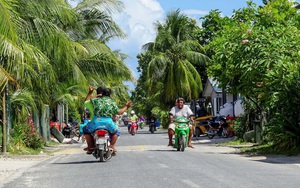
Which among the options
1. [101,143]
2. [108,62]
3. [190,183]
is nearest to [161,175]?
[190,183]

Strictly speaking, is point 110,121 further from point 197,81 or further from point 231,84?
point 197,81

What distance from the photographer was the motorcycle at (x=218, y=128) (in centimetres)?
3572

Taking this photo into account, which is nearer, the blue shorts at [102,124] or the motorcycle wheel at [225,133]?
the blue shorts at [102,124]

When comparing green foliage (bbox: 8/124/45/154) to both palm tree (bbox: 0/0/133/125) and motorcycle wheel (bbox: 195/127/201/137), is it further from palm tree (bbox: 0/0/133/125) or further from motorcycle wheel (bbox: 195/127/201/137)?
motorcycle wheel (bbox: 195/127/201/137)

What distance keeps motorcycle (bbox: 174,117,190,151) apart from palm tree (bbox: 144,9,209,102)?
94.2 feet

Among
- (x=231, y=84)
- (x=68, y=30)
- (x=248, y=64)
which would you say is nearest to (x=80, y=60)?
(x=68, y=30)

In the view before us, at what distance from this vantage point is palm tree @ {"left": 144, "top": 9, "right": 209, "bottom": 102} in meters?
51.3

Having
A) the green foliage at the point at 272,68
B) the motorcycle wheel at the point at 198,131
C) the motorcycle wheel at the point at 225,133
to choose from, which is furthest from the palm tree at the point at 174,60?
the green foliage at the point at 272,68

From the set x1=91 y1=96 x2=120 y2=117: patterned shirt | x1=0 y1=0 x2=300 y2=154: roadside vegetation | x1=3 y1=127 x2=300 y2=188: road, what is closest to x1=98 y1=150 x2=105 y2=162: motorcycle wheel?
x1=3 y1=127 x2=300 y2=188: road

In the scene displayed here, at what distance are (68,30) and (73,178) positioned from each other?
20101 millimetres

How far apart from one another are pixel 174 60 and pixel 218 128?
1651 centimetres

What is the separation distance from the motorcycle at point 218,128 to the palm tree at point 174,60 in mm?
13187

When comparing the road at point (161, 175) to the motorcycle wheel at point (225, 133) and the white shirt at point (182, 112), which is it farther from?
the motorcycle wheel at point (225, 133)

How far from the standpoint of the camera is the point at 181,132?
68.6ft
